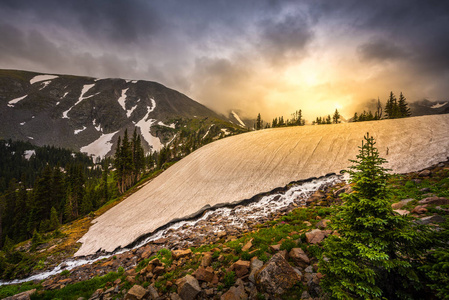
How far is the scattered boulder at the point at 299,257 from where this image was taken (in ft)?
21.2

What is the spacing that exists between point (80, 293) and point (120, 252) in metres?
5.08

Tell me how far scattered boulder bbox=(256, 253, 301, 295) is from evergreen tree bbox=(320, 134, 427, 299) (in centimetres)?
133

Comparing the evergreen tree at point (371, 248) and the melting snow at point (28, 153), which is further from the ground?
the evergreen tree at point (371, 248)

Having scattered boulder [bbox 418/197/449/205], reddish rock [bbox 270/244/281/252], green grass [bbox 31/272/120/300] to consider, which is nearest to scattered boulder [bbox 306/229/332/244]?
reddish rock [bbox 270/244/281/252]

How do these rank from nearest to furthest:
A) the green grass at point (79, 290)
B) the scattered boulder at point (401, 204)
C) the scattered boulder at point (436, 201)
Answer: the scattered boulder at point (436, 201), the scattered boulder at point (401, 204), the green grass at point (79, 290)

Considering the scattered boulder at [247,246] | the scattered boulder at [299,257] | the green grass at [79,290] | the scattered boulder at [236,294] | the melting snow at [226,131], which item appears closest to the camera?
the scattered boulder at [236,294]

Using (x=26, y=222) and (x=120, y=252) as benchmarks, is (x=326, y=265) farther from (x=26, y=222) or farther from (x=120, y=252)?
(x=26, y=222)

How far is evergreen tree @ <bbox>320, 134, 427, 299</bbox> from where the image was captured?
4062 millimetres

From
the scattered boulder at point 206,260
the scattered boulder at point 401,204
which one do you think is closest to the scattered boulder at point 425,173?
the scattered boulder at point 401,204

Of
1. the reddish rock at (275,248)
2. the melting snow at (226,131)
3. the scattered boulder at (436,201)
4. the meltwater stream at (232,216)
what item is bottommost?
the meltwater stream at (232,216)

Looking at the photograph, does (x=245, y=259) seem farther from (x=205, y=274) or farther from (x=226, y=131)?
(x=226, y=131)

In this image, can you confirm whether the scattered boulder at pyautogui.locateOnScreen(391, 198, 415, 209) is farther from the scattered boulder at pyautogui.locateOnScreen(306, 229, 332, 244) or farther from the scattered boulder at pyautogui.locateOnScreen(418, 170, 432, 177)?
the scattered boulder at pyautogui.locateOnScreen(418, 170, 432, 177)

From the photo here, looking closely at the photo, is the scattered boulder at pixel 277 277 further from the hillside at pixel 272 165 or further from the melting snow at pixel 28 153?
the melting snow at pixel 28 153

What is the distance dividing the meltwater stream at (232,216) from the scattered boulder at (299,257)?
5.47 meters
